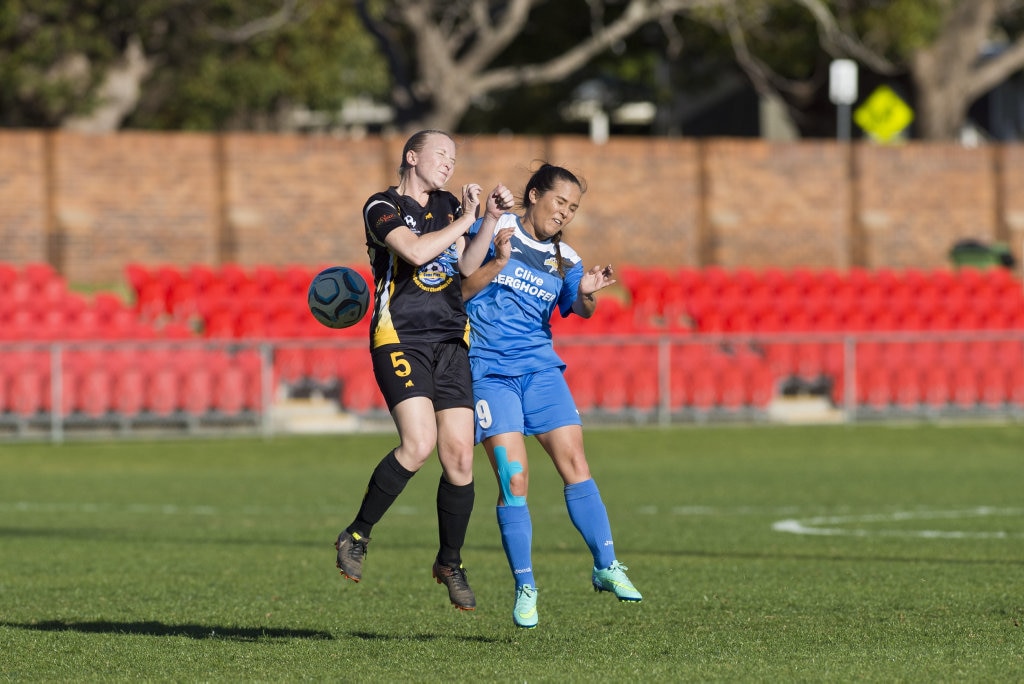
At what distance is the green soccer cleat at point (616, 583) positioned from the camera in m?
7.56

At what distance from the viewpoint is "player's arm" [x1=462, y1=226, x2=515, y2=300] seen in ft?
23.5

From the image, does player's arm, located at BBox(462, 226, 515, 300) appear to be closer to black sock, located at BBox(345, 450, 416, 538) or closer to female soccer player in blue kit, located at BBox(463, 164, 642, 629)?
female soccer player in blue kit, located at BBox(463, 164, 642, 629)

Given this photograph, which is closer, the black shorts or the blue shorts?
the black shorts

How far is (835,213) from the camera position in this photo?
109 feet

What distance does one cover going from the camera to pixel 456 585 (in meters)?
7.33

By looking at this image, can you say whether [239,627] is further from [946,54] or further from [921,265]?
[946,54]

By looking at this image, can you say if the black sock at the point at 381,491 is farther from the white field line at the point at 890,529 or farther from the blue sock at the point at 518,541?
the white field line at the point at 890,529

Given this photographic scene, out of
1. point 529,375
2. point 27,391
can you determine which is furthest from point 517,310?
point 27,391

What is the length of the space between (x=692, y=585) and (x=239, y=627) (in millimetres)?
2726

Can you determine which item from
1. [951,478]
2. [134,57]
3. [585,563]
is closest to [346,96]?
[134,57]

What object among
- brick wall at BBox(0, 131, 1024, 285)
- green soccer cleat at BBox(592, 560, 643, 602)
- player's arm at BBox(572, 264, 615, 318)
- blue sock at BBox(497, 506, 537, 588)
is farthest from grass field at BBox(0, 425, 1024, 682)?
brick wall at BBox(0, 131, 1024, 285)

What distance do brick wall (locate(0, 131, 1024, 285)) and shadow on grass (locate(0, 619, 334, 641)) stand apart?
67.8ft

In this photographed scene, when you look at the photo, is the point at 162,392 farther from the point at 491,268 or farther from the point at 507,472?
the point at 491,268

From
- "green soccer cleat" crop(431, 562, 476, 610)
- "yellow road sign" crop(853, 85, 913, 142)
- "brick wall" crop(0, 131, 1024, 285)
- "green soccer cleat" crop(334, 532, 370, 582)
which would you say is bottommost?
"green soccer cleat" crop(431, 562, 476, 610)
